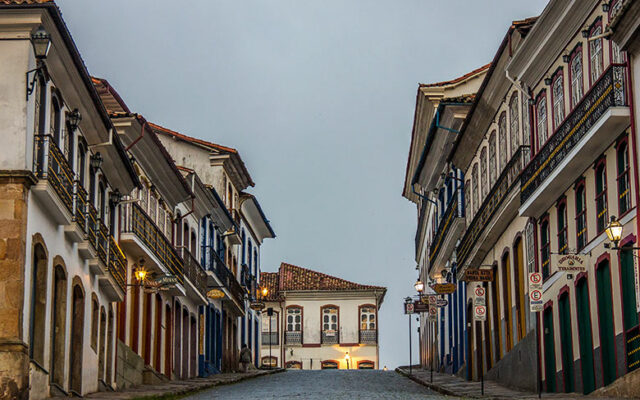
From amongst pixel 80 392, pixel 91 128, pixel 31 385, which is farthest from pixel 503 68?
pixel 31 385

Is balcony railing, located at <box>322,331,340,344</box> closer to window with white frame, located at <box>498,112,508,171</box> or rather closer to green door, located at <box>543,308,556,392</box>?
window with white frame, located at <box>498,112,508,171</box>

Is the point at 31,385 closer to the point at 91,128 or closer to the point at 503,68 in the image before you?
the point at 91,128

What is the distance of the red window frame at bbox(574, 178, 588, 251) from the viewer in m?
21.7

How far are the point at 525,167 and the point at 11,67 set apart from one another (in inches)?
461

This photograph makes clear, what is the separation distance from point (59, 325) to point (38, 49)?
5.67m

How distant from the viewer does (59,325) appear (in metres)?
21.6

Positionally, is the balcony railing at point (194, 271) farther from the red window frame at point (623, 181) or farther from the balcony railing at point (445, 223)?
the red window frame at point (623, 181)

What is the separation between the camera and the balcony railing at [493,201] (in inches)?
1057

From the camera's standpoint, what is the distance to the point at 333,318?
2766 inches

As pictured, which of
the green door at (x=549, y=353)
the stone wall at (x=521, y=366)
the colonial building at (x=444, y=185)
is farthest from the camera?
the colonial building at (x=444, y=185)

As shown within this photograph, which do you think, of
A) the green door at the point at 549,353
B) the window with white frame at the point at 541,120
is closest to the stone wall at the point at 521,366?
the green door at the point at 549,353

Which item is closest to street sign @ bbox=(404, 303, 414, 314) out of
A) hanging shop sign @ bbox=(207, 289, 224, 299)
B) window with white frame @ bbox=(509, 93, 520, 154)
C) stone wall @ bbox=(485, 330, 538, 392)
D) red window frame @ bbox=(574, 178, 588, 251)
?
hanging shop sign @ bbox=(207, 289, 224, 299)

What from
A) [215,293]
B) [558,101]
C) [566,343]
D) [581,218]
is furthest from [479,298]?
[215,293]

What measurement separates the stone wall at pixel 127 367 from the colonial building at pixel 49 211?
200 cm
